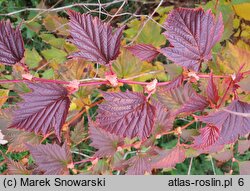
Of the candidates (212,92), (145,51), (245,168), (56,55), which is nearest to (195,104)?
(212,92)

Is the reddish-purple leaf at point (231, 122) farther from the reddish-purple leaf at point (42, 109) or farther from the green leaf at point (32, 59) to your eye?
the green leaf at point (32, 59)

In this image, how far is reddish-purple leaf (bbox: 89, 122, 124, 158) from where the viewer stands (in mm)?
843

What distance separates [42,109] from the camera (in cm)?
60

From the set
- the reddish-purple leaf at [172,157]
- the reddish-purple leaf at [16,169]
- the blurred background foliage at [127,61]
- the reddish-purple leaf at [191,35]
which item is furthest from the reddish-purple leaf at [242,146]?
the reddish-purple leaf at [16,169]

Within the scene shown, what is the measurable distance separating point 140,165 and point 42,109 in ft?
1.17

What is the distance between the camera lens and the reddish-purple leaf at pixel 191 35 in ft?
1.95

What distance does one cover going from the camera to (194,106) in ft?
2.09

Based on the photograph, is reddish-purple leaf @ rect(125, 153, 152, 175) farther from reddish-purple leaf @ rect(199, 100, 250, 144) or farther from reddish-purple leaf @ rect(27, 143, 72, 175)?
reddish-purple leaf @ rect(199, 100, 250, 144)

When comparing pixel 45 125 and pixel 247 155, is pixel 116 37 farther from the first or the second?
pixel 247 155

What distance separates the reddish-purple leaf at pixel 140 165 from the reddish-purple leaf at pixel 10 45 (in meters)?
0.40

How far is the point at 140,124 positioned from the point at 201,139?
148 mm

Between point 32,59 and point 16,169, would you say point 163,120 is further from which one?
point 32,59

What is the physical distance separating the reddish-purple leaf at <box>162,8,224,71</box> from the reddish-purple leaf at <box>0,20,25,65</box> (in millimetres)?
249

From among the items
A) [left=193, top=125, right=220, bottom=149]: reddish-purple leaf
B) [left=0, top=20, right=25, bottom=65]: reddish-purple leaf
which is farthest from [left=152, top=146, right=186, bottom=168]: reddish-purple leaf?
[left=0, top=20, right=25, bottom=65]: reddish-purple leaf
